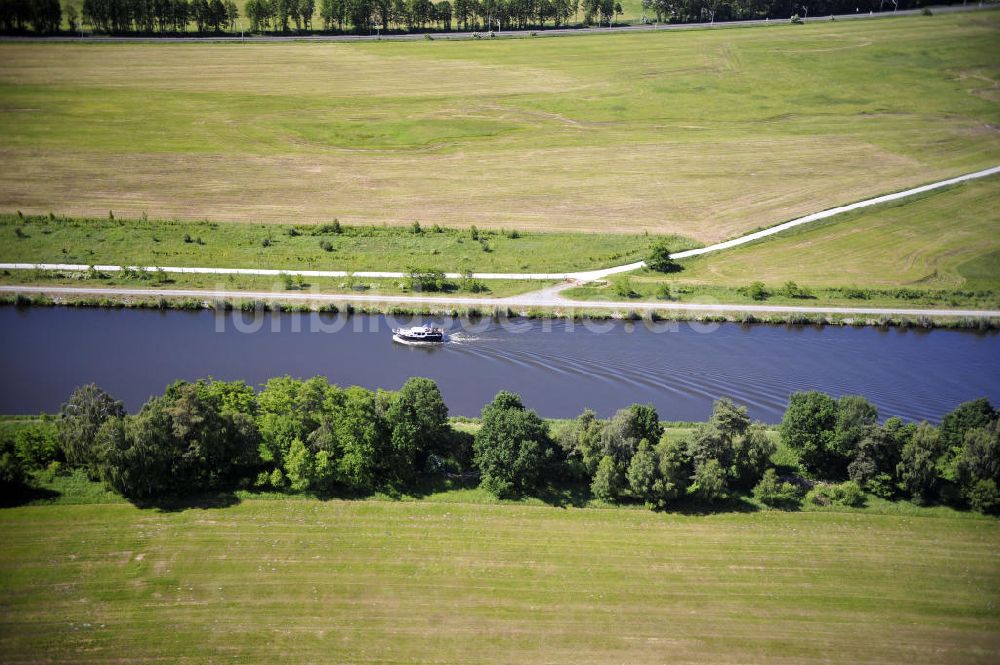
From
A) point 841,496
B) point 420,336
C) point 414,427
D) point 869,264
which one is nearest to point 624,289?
point 420,336

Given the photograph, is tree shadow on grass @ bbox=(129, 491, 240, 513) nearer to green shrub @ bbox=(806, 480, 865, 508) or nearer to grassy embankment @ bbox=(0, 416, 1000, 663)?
grassy embankment @ bbox=(0, 416, 1000, 663)

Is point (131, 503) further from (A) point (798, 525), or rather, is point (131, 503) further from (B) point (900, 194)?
(B) point (900, 194)

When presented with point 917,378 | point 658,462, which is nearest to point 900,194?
point 917,378

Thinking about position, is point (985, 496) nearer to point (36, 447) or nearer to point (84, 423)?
point (84, 423)

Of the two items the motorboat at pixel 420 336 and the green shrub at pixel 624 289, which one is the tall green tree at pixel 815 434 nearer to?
the green shrub at pixel 624 289

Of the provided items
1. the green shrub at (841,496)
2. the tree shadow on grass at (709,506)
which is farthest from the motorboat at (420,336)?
the green shrub at (841,496)

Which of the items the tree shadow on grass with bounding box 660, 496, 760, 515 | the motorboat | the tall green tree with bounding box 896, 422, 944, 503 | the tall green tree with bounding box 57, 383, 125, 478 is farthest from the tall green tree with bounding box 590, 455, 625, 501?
the tall green tree with bounding box 57, 383, 125, 478
